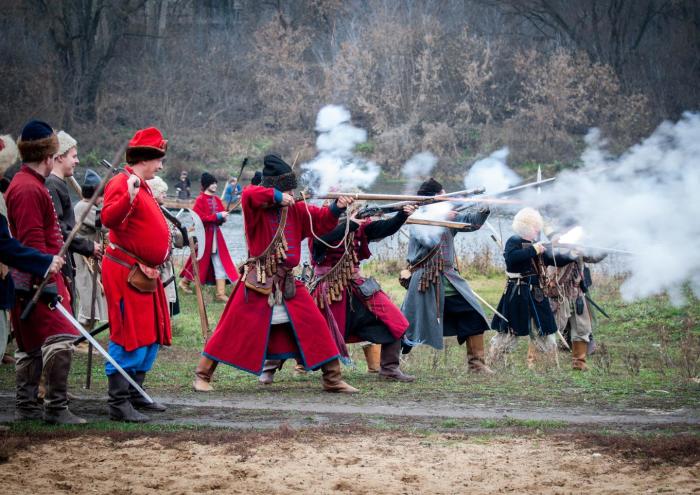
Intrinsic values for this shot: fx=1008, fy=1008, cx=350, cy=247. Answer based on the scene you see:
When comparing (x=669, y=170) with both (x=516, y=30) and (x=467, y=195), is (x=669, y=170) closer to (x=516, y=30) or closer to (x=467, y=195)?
(x=467, y=195)

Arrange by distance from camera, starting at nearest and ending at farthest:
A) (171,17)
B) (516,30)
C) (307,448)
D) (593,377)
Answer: (307,448) < (593,377) < (516,30) < (171,17)

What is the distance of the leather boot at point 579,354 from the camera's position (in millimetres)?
10633

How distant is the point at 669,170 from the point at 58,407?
5599mm

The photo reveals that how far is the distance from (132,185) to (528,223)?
15.8ft

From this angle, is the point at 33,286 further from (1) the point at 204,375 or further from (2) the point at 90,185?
(2) the point at 90,185

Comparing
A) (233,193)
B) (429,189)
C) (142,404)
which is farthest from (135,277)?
(233,193)

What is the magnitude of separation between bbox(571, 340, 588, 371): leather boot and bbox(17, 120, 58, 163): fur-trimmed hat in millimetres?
6054

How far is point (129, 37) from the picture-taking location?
1729 inches

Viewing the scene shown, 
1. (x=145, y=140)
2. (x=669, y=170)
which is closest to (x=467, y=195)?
(x=669, y=170)

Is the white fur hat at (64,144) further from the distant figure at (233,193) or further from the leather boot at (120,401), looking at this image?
the distant figure at (233,193)

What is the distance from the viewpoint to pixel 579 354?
10.7 m

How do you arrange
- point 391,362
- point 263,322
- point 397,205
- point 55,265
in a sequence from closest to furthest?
point 55,265
point 263,322
point 397,205
point 391,362

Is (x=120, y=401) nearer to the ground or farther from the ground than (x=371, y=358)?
nearer to the ground

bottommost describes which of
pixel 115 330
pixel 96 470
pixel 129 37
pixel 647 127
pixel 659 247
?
pixel 96 470
